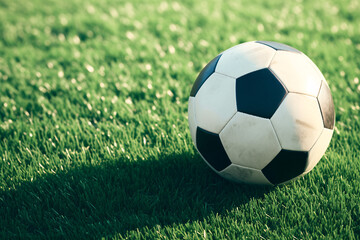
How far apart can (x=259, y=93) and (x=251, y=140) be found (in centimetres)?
32

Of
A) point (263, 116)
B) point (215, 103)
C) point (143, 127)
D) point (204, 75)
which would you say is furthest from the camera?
point (143, 127)

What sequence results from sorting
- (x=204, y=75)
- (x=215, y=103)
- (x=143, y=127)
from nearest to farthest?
(x=215, y=103) < (x=204, y=75) < (x=143, y=127)

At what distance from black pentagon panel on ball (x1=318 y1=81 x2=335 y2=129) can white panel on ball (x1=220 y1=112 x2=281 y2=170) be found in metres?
0.44

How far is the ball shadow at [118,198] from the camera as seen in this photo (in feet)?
8.56

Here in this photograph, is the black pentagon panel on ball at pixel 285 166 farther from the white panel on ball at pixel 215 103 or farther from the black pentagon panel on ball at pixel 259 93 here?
the white panel on ball at pixel 215 103

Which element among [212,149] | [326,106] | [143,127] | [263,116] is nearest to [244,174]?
[212,149]

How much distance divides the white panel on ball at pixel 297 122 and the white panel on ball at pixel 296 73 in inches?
2.3

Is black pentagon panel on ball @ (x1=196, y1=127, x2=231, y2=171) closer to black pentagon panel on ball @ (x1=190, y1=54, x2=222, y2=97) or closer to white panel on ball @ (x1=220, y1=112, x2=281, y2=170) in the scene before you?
white panel on ball @ (x1=220, y1=112, x2=281, y2=170)

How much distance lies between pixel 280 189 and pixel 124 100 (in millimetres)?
2028

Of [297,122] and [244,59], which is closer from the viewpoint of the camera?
[297,122]

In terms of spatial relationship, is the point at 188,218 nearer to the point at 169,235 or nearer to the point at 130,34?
the point at 169,235

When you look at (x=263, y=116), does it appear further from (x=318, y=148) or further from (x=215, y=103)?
(x=318, y=148)

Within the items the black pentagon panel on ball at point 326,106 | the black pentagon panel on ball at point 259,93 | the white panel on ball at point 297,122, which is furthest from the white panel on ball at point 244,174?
the black pentagon panel on ball at point 326,106

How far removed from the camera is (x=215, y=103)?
2553 millimetres
